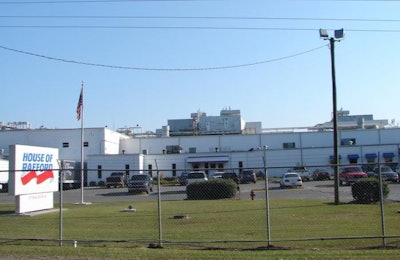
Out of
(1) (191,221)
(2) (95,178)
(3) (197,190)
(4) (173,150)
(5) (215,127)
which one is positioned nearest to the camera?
(1) (191,221)

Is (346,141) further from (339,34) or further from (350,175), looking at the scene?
(339,34)

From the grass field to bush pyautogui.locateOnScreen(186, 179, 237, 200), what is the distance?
7.40 m

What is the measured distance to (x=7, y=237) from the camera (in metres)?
14.4

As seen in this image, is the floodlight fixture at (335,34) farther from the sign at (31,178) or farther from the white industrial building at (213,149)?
the white industrial building at (213,149)

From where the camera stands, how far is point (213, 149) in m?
76.6

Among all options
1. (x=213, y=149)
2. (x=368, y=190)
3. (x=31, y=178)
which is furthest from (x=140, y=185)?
(x=213, y=149)

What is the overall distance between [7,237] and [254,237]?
7322 mm

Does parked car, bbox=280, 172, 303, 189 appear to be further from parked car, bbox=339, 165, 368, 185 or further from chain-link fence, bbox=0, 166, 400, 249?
chain-link fence, bbox=0, 166, 400, 249

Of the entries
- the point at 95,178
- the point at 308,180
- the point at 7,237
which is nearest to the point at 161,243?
the point at 7,237

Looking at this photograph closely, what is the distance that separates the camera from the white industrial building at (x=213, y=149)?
226 feet

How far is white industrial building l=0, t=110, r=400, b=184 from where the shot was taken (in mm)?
68812

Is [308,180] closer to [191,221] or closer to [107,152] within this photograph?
[107,152]

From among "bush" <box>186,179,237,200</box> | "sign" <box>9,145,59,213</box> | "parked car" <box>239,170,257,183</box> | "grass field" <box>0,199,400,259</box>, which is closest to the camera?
"grass field" <box>0,199,400,259</box>

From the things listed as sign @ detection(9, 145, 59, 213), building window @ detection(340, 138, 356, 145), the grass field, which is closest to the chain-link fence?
the grass field
